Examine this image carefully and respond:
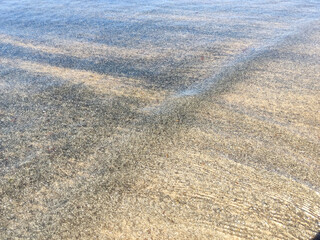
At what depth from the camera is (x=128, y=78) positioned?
3.72 metres

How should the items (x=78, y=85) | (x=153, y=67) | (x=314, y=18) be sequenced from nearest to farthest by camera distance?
(x=78, y=85) < (x=153, y=67) < (x=314, y=18)

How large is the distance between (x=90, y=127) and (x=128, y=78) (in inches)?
44.0

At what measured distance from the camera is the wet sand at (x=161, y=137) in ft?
6.21

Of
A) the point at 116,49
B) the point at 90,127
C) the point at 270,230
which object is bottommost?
the point at 270,230

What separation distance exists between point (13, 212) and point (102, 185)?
1.84 feet

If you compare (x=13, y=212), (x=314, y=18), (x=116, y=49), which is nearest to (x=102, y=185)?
(x=13, y=212)

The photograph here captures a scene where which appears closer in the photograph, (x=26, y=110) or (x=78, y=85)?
(x=26, y=110)

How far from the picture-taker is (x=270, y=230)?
1.80m

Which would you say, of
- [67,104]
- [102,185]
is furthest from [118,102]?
[102,185]

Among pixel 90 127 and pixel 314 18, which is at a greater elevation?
pixel 314 18

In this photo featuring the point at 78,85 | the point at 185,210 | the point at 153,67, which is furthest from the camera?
the point at 153,67

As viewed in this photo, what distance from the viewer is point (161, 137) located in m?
2.62

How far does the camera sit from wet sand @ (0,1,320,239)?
189 centimetres

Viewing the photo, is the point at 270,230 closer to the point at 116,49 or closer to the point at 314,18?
the point at 116,49
